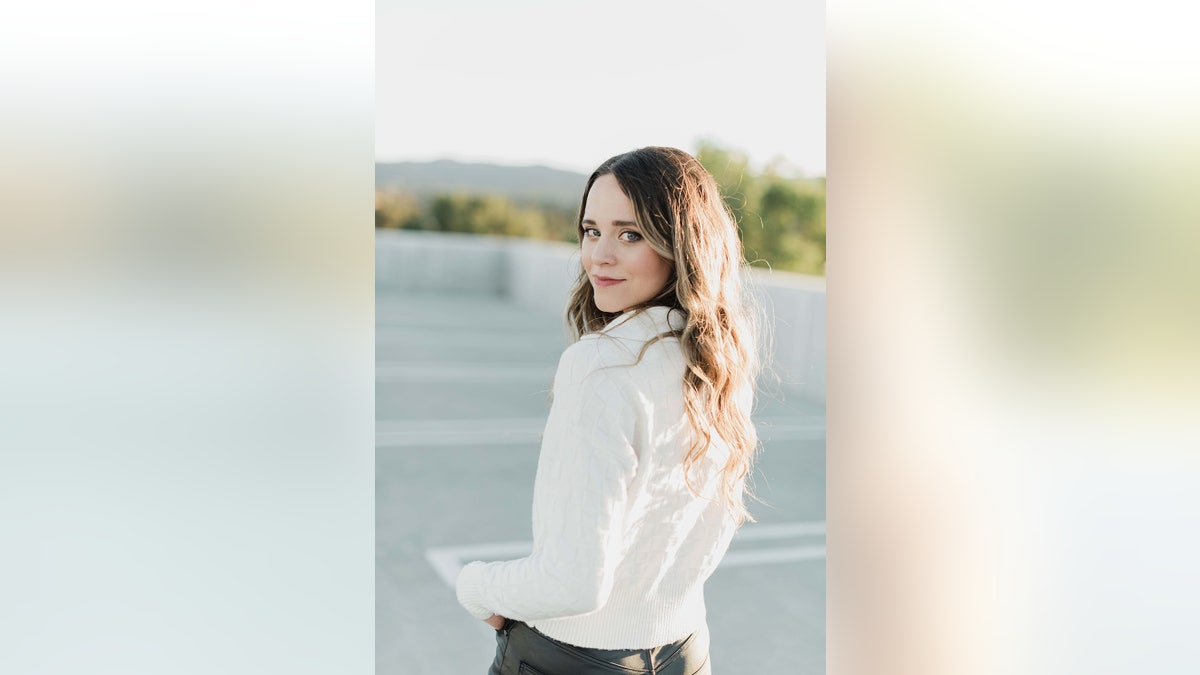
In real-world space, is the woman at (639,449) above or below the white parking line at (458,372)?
above

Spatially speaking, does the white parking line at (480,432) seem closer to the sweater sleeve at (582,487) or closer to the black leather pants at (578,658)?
the black leather pants at (578,658)

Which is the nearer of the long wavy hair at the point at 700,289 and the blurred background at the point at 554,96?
the long wavy hair at the point at 700,289

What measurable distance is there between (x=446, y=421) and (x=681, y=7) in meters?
19.8

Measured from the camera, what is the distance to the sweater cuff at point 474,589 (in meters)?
1.53

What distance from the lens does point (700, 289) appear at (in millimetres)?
1523

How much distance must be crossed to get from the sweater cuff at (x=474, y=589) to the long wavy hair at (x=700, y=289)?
0.34 metres

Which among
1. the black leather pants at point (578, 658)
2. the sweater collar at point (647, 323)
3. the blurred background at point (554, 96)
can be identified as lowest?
the black leather pants at point (578, 658)

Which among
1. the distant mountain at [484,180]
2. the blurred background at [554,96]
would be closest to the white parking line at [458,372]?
the blurred background at [554,96]

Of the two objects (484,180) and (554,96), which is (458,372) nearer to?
(484,180)

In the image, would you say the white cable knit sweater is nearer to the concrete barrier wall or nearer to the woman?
the woman
